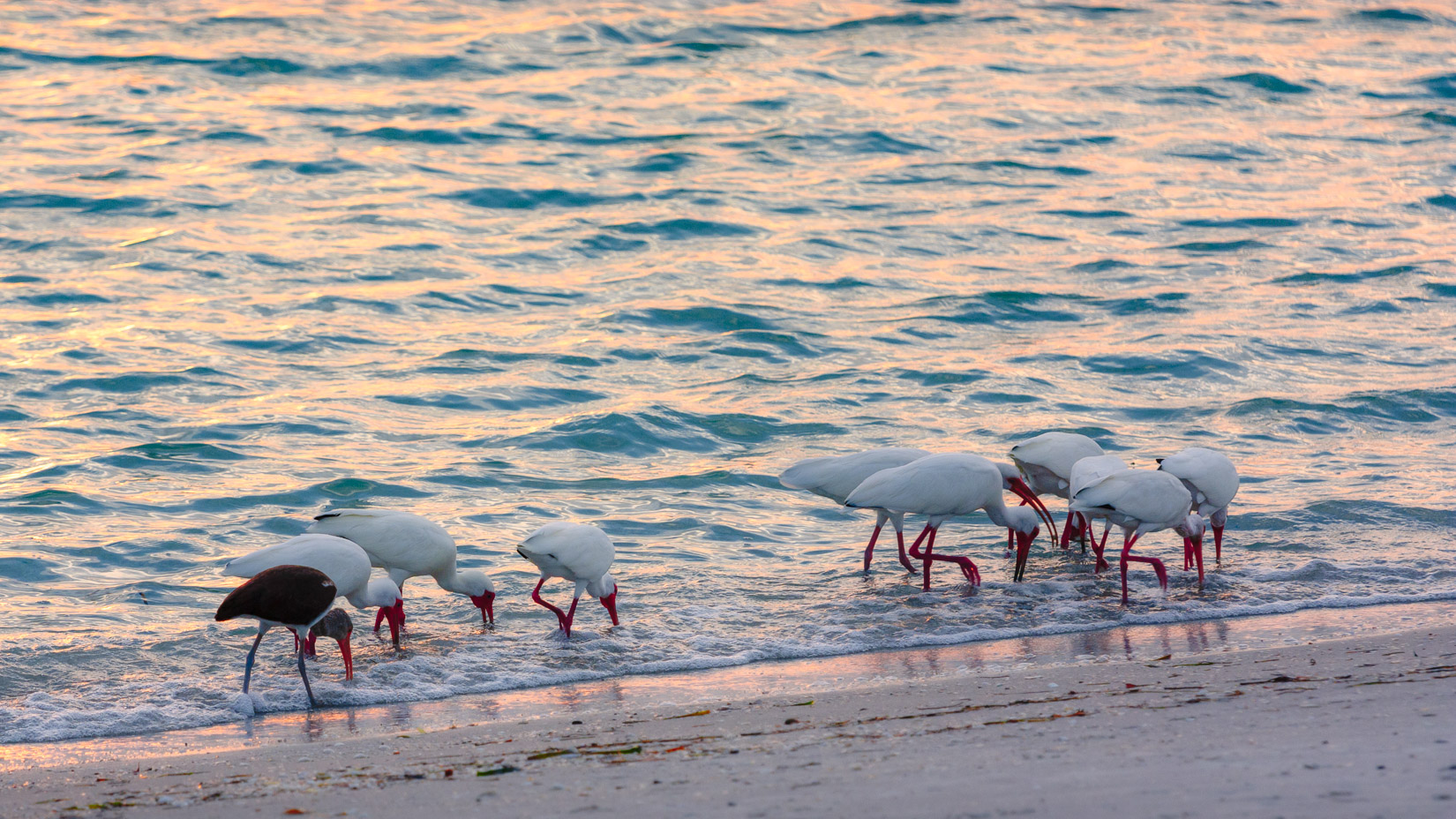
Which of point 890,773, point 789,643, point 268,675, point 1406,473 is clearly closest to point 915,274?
point 1406,473

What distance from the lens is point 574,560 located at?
733 cm

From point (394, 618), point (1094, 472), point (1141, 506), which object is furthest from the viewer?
point (1094, 472)

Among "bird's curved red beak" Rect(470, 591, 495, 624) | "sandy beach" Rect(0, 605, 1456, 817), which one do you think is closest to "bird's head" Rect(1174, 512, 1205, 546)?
"sandy beach" Rect(0, 605, 1456, 817)

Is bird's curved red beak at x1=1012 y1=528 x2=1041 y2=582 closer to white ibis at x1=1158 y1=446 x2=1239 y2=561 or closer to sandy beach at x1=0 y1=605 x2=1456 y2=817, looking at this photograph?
white ibis at x1=1158 y1=446 x2=1239 y2=561

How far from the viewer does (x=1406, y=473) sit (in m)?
10.6

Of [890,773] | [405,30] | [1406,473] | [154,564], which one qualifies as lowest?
[1406,473]

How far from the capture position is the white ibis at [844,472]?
873 centimetres

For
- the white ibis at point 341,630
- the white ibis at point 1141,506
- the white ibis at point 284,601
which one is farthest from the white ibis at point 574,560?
the white ibis at point 1141,506

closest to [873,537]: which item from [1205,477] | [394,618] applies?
[1205,477]

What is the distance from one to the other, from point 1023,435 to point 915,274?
493cm

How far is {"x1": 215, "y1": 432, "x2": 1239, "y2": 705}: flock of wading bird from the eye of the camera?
255 inches

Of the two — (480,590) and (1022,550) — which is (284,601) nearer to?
(480,590)

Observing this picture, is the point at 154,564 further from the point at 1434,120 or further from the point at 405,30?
the point at 1434,120

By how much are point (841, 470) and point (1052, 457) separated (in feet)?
4.43
